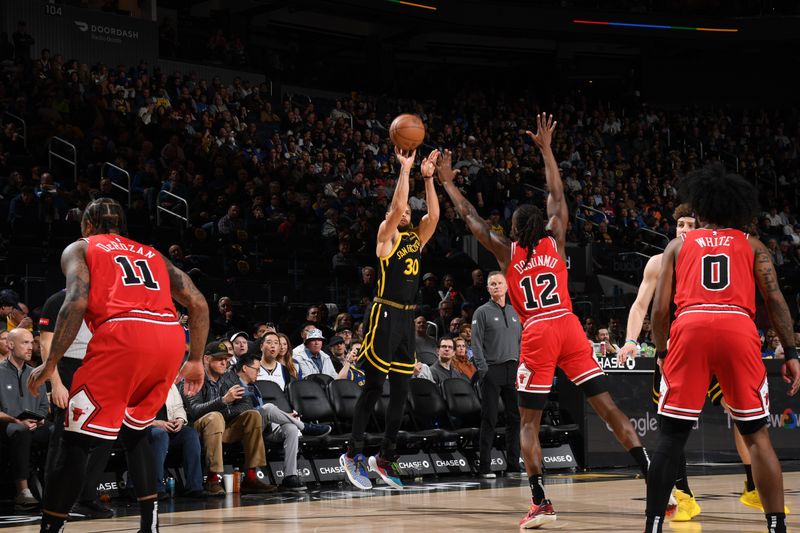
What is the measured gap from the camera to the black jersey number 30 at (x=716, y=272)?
5.11 metres

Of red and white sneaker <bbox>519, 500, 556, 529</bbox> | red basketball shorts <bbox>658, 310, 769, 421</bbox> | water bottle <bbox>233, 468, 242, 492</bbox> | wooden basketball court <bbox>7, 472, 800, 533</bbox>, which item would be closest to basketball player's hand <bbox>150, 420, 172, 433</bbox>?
wooden basketball court <bbox>7, 472, 800, 533</bbox>

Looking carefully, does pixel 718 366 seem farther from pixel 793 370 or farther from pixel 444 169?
pixel 444 169

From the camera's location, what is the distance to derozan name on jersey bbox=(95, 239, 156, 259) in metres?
5.23

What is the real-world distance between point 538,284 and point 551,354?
482 mm

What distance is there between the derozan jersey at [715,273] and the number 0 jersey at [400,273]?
143 inches

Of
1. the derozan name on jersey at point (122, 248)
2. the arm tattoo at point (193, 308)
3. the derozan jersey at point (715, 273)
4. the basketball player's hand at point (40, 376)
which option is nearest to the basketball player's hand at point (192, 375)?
the arm tattoo at point (193, 308)

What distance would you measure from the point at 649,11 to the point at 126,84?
1684 centimetres

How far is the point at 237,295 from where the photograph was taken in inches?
574

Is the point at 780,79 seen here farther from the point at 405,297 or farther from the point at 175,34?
the point at 405,297

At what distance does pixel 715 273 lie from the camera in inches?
202

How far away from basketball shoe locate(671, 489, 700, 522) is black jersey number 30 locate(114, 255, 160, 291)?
3918 mm

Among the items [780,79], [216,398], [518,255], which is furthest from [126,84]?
[780,79]

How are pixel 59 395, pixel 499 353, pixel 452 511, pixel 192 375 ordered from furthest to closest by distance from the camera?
pixel 499 353, pixel 452 511, pixel 59 395, pixel 192 375

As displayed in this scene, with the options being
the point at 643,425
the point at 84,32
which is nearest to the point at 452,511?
the point at 643,425
